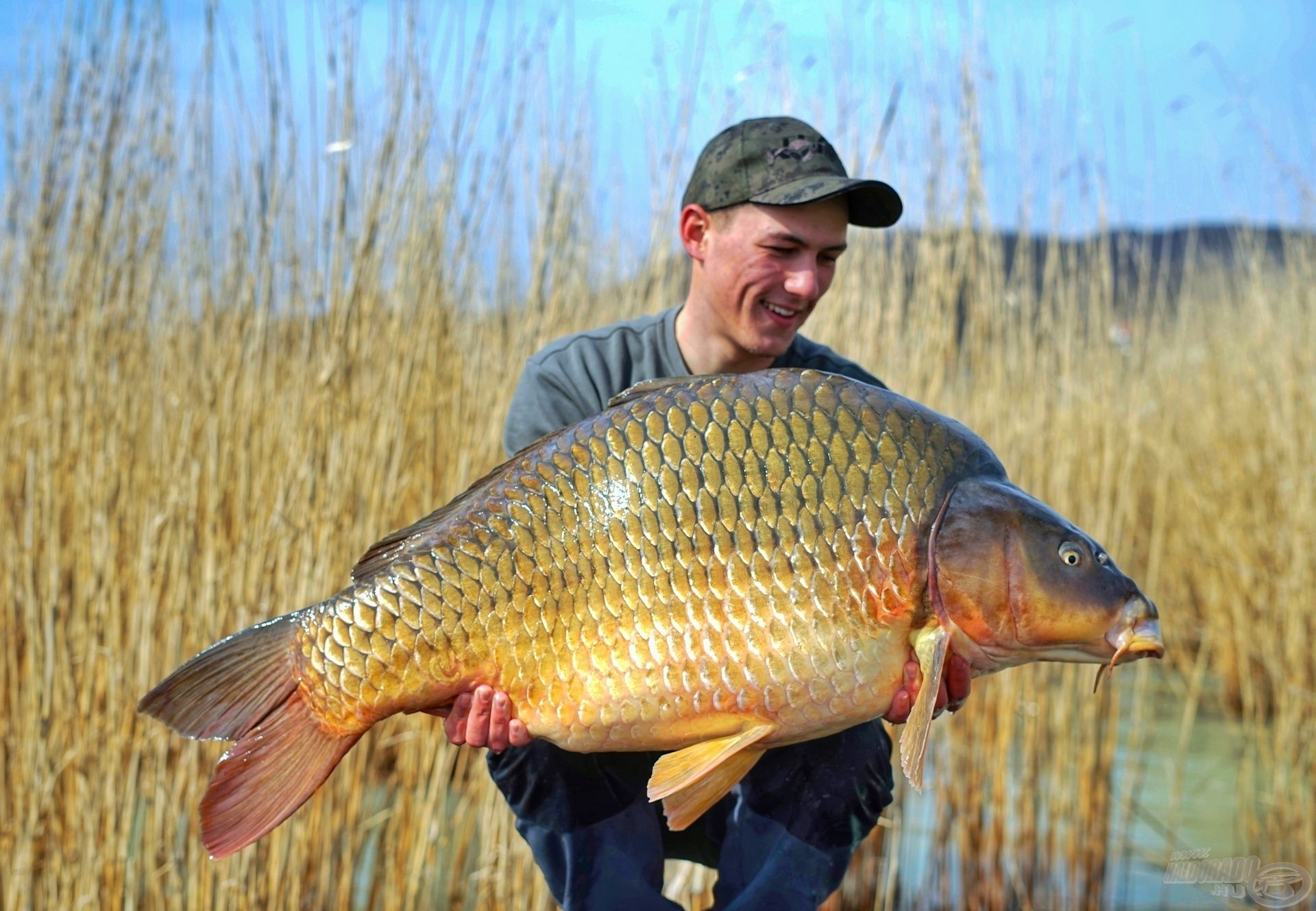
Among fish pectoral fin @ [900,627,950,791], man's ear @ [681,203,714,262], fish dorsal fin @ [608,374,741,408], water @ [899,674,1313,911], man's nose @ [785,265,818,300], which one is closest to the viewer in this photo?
fish pectoral fin @ [900,627,950,791]

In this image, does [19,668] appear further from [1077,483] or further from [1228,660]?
[1228,660]

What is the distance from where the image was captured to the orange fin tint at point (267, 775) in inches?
52.3

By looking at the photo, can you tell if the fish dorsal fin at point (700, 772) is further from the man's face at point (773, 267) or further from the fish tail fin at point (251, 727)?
the man's face at point (773, 267)

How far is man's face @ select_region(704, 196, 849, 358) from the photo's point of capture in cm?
179

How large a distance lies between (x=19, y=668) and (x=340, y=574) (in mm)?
759

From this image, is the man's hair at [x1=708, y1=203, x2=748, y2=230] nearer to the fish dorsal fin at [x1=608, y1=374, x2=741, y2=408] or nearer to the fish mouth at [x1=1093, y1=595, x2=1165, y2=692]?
the fish dorsal fin at [x1=608, y1=374, x2=741, y2=408]

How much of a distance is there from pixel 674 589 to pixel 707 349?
0.66m

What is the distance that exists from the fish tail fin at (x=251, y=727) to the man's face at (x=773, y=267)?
0.79 meters

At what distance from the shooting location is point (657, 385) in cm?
146

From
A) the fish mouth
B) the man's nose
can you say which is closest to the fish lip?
the fish mouth

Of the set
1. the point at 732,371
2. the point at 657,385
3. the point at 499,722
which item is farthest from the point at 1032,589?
Answer: the point at 732,371

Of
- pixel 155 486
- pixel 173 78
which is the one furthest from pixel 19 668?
pixel 173 78

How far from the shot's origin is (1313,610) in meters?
3.19

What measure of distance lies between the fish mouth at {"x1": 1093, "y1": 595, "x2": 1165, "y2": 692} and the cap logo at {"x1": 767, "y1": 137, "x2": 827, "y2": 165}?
828 millimetres
